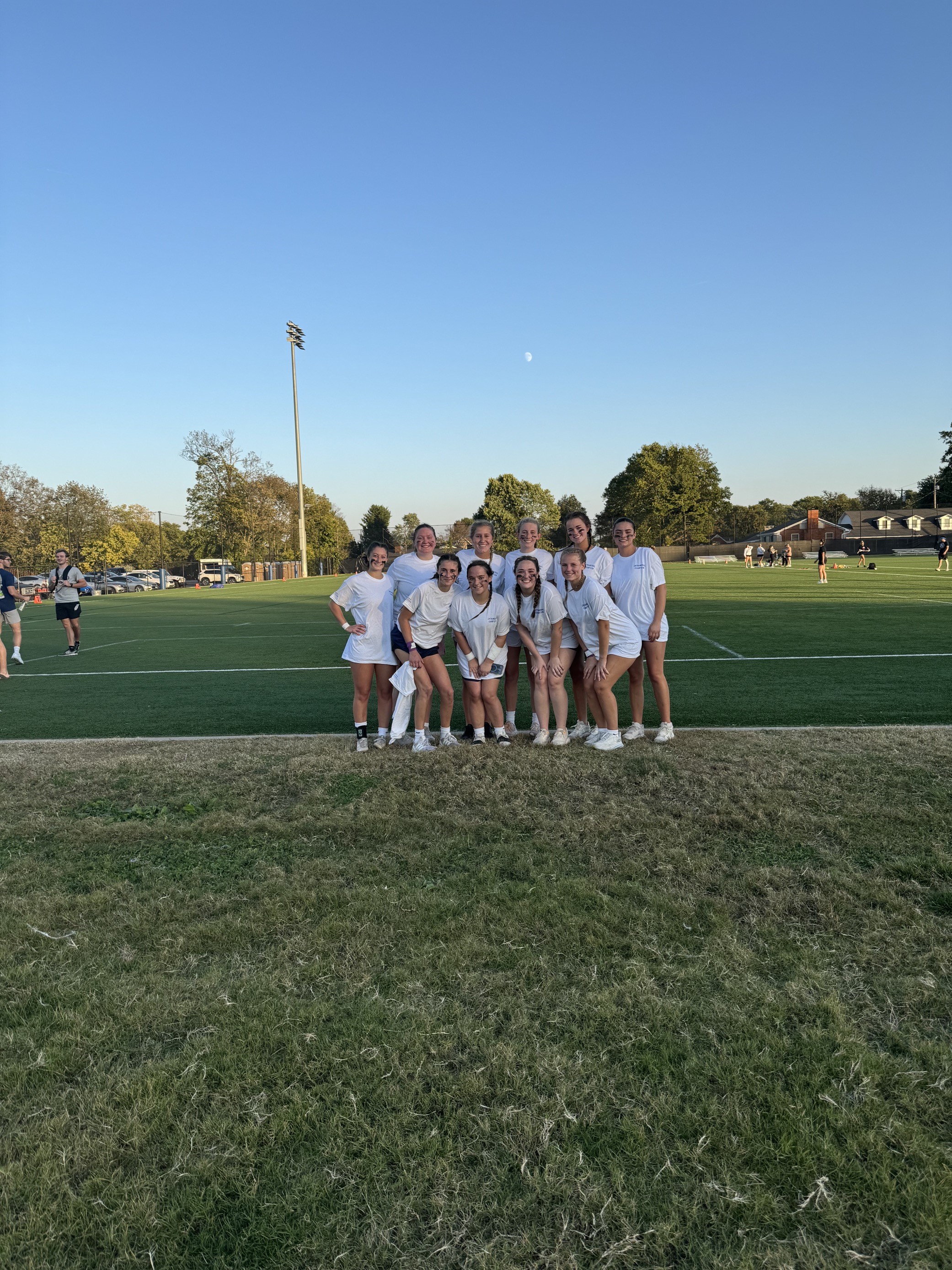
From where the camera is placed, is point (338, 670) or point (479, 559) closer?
point (479, 559)

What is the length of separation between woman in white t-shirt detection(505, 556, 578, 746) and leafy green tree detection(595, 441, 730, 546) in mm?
80486

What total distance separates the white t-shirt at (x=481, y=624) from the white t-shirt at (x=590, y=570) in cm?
53

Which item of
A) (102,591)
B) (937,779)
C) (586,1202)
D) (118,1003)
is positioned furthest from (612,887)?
(102,591)

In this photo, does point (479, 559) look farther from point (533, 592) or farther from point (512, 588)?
point (533, 592)

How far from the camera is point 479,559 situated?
6.72 meters

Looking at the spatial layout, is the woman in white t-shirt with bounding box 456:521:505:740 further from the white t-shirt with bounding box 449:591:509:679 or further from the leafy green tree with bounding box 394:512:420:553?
the leafy green tree with bounding box 394:512:420:553

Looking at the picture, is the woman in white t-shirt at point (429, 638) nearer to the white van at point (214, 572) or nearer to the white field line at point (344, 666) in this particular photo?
the white field line at point (344, 666)

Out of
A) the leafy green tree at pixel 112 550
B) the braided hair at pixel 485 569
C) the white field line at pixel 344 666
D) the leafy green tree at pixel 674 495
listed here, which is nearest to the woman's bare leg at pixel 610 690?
the braided hair at pixel 485 569

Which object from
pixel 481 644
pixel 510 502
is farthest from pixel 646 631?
pixel 510 502

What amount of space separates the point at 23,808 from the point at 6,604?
8309 mm

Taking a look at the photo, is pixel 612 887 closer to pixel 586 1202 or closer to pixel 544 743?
pixel 586 1202

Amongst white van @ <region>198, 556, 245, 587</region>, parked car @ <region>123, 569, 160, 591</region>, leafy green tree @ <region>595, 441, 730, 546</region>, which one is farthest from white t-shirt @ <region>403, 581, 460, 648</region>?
leafy green tree @ <region>595, 441, 730, 546</region>

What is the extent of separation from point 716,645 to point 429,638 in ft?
24.3

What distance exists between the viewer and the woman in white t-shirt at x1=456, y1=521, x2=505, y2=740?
22.2ft
